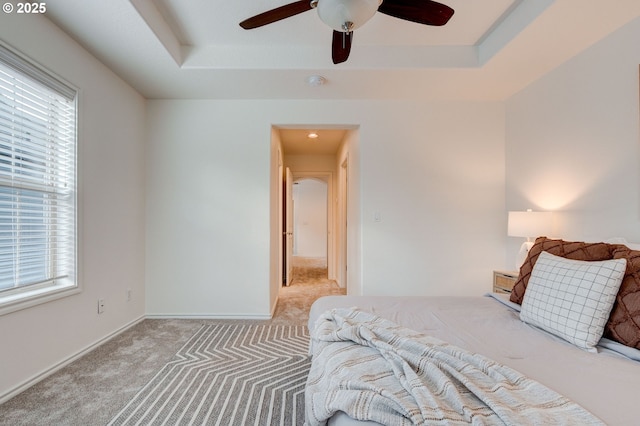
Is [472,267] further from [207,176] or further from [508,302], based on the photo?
[207,176]

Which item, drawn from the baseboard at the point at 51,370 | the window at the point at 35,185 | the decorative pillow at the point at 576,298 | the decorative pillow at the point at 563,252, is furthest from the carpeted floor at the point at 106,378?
the decorative pillow at the point at 576,298

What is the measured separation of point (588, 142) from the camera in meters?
2.16

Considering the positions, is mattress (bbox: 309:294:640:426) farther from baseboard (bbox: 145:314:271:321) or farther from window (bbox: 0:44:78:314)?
window (bbox: 0:44:78:314)

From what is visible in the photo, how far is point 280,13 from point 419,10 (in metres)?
0.76

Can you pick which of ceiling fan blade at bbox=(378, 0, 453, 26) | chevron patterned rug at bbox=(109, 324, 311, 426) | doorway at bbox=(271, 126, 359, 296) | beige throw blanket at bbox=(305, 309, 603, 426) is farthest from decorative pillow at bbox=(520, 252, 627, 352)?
doorway at bbox=(271, 126, 359, 296)

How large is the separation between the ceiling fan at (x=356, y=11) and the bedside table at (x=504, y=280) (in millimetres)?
1999

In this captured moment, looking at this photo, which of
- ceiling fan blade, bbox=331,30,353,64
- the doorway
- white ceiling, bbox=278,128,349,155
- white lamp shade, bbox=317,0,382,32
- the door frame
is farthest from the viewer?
the door frame

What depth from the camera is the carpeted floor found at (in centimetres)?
159

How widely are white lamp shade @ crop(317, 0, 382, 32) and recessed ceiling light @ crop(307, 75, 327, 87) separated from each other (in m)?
1.08

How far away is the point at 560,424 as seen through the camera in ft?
2.31

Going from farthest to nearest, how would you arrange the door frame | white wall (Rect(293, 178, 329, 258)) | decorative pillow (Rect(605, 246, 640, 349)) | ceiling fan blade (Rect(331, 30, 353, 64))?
1. white wall (Rect(293, 178, 329, 258))
2. the door frame
3. ceiling fan blade (Rect(331, 30, 353, 64))
4. decorative pillow (Rect(605, 246, 640, 349))

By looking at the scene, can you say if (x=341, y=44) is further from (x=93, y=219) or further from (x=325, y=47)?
(x=93, y=219)

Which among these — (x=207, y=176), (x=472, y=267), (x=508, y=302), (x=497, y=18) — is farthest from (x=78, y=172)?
(x=472, y=267)

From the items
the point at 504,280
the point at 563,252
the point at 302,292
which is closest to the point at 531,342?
the point at 563,252
